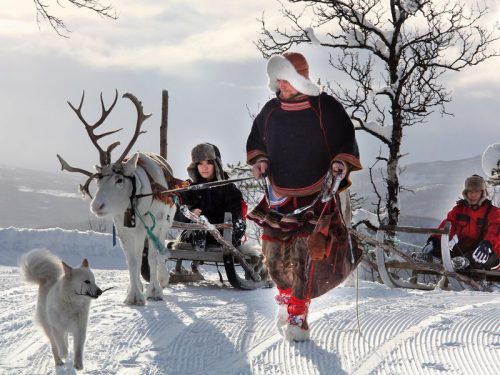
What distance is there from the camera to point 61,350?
15.6ft

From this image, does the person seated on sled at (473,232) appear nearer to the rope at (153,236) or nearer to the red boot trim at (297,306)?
the rope at (153,236)

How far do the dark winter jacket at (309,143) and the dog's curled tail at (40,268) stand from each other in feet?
5.83

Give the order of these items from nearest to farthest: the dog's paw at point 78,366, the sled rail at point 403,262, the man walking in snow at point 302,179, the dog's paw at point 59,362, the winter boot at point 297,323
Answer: the dog's paw at point 78,366 < the dog's paw at point 59,362 < the winter boot at point 297,323 < the man walking in snow at point 302,179 < the sled rail at point 403,262

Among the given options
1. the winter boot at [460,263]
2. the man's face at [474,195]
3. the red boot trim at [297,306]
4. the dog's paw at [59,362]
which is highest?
the man's face at [474,195]

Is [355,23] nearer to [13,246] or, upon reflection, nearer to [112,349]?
[13,246]

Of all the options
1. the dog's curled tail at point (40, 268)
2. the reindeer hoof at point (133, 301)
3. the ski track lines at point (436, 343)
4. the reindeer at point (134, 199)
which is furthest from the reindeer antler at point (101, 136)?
the ski track lines at point (436, 343)

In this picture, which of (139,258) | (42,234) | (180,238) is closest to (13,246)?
(42,234)

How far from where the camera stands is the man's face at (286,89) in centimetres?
555

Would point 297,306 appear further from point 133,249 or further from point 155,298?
point 133,249

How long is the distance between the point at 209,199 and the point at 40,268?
4.70 m

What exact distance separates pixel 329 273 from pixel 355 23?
12.6 meters

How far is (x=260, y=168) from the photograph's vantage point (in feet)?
18.4

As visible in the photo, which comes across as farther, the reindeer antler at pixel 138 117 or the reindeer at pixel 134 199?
the reindeer antler at pixel 138 117

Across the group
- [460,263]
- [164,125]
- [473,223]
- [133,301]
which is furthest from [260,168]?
[164,125]
